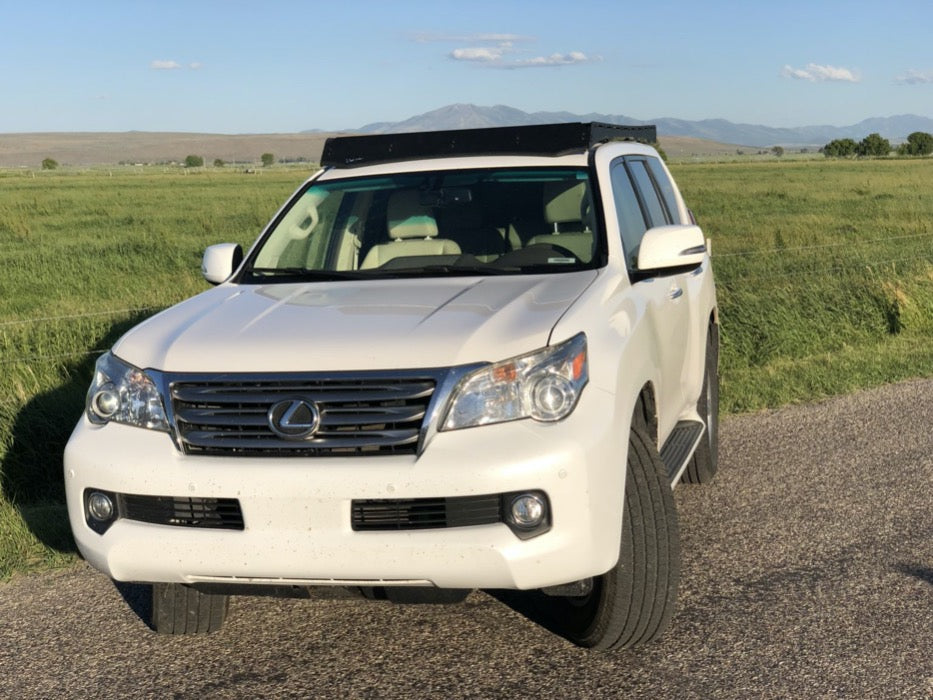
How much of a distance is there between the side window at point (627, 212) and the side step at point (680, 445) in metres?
0.77

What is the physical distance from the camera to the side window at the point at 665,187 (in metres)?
6.45

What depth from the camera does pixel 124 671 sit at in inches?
161

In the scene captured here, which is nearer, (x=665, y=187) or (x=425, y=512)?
(x=425, y=512)

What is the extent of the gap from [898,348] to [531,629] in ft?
24.4

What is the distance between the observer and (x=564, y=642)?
13.9 ft

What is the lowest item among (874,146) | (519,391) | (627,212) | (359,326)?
(874,146)

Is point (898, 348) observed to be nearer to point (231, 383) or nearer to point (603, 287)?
point (603, 287)

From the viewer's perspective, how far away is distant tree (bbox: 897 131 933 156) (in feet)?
498

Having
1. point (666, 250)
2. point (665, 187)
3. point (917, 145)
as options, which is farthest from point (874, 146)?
point (666, 250)

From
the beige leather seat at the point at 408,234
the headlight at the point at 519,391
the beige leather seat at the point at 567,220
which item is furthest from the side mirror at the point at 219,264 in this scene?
the headlight at the point at 519,391

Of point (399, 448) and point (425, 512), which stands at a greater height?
point (399, 448)

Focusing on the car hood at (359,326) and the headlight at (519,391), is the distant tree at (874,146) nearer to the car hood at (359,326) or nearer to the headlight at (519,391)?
the car hood at (359,326)

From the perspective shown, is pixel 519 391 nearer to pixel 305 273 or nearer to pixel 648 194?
pixel 305 273

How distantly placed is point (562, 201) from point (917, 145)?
158638 mm
